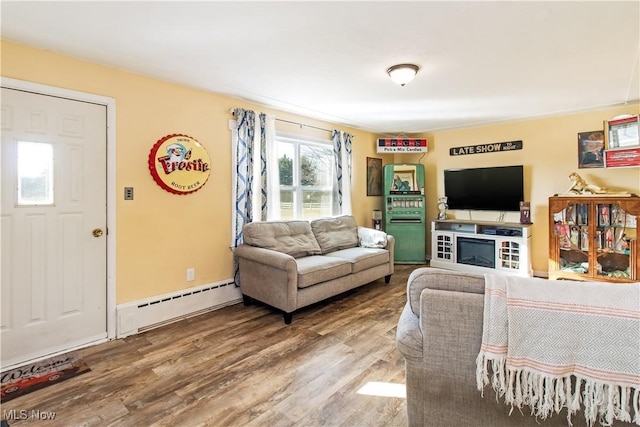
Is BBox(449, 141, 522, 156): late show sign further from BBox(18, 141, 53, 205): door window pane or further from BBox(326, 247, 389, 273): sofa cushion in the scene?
BBox(18, 141, 53, 205): door window pane

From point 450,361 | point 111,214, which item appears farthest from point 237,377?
point 111,214

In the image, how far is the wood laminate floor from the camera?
1710mm

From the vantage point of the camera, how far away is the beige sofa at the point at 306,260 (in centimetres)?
295

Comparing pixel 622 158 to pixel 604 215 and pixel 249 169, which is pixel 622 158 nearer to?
pixel 604 215

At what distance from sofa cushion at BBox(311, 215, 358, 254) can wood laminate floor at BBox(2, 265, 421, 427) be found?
1112 millimetres

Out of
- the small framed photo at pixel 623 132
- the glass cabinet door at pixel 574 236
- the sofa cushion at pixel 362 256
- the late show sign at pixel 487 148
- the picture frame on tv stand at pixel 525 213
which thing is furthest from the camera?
the late show sign at pixel 487 148

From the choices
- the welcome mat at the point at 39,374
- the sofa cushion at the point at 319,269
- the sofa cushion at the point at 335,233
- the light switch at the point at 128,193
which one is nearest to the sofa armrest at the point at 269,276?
the sofa cushion at the point at 319,269

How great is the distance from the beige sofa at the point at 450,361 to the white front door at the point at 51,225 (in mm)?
2593

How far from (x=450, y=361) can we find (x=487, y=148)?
4.46 m

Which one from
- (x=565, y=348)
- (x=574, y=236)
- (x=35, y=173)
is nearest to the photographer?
(x=565, y=348)

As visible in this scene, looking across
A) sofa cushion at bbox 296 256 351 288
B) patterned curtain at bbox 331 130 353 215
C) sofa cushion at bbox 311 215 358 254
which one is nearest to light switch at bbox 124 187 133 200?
sofa cushion at bbox 296 256 351 288

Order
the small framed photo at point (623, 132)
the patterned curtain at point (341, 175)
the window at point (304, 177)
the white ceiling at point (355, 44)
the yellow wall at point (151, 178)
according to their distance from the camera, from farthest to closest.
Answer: the patterned curtain at point (341, 175)
the window at point (304, 177)
the small framed photo at point (623, 132)
the yellow wall at point (151, 178)
the white ceiling at point (355, 44)

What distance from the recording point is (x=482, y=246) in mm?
4633

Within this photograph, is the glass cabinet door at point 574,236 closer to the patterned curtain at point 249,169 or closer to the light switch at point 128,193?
the patterned curtain at point 249,169
